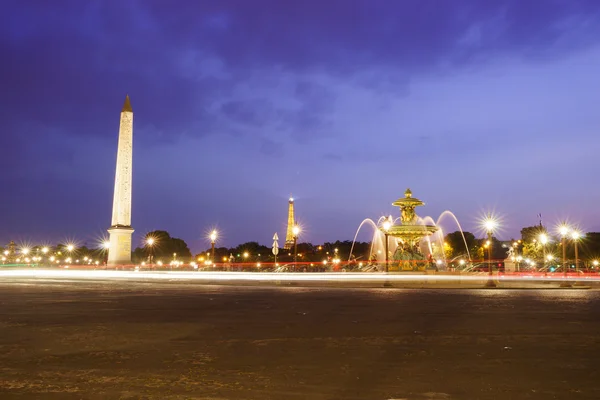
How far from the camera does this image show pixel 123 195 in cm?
4906

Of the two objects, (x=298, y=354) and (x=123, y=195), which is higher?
(x=123, y=195)

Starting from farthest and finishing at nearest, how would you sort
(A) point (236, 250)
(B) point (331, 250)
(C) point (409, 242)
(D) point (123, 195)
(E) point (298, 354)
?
(A) point (236, 250) → (B) point (331, 250) → (D) point (123, 195) → (C) point (409, 242) → (E) point (298, 354)

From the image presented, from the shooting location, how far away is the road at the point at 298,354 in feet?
20.4

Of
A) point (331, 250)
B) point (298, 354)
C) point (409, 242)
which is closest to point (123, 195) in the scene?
point (409, 242)

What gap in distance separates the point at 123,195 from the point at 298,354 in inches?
1714

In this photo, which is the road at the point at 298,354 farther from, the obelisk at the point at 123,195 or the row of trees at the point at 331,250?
the row of trees at the point at 331,250

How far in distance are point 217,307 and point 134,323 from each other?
15.4 feet

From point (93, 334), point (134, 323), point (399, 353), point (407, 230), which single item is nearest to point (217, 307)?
point (134, 323)

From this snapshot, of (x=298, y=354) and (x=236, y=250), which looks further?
(x=236, y=250)

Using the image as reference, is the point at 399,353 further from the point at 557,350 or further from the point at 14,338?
the point at 14,338

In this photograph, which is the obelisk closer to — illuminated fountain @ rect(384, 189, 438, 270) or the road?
illuminated fountain @ rect(384, 189, 438, 270)

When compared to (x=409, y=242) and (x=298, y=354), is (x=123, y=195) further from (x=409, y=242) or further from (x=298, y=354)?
(x=298, y=354)

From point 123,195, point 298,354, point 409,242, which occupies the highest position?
point 123,195

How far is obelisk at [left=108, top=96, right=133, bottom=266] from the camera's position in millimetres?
48844
